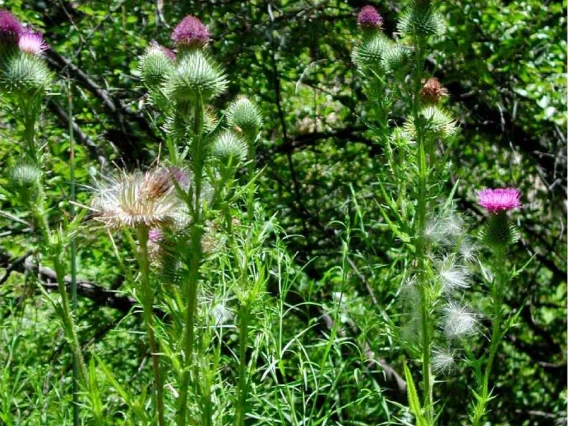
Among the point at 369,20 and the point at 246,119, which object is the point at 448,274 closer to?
the point at 246,119

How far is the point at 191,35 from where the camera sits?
6.81 feet

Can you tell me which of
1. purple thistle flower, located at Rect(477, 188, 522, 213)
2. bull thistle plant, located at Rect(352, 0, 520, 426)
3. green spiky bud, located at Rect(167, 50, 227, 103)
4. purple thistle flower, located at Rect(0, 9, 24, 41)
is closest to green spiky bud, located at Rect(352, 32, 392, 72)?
bull thistle plant, located at Rect(352, 0, 520, 426)

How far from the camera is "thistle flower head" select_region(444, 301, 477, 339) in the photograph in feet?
8.48

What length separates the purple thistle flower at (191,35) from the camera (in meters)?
2.06

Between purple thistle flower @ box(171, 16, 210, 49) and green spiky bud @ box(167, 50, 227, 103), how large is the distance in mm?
81

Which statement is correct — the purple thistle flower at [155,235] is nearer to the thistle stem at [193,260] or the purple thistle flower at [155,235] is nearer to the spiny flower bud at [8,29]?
the thistle stem at [193,260]

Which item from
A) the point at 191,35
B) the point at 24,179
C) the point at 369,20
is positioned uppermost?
the point at 369,20

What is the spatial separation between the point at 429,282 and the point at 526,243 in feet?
10.1

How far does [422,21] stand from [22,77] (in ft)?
3.61

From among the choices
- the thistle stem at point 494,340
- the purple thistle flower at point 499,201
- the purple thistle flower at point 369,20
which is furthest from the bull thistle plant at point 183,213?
the purple thistle flower at point 369,20

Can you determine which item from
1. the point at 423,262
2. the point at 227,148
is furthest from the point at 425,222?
the point at 227,148

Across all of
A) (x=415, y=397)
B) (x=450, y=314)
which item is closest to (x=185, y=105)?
(x=415, y=397)

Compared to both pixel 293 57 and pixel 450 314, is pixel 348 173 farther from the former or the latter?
pixel 450 314

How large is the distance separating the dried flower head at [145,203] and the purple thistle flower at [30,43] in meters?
0.42
